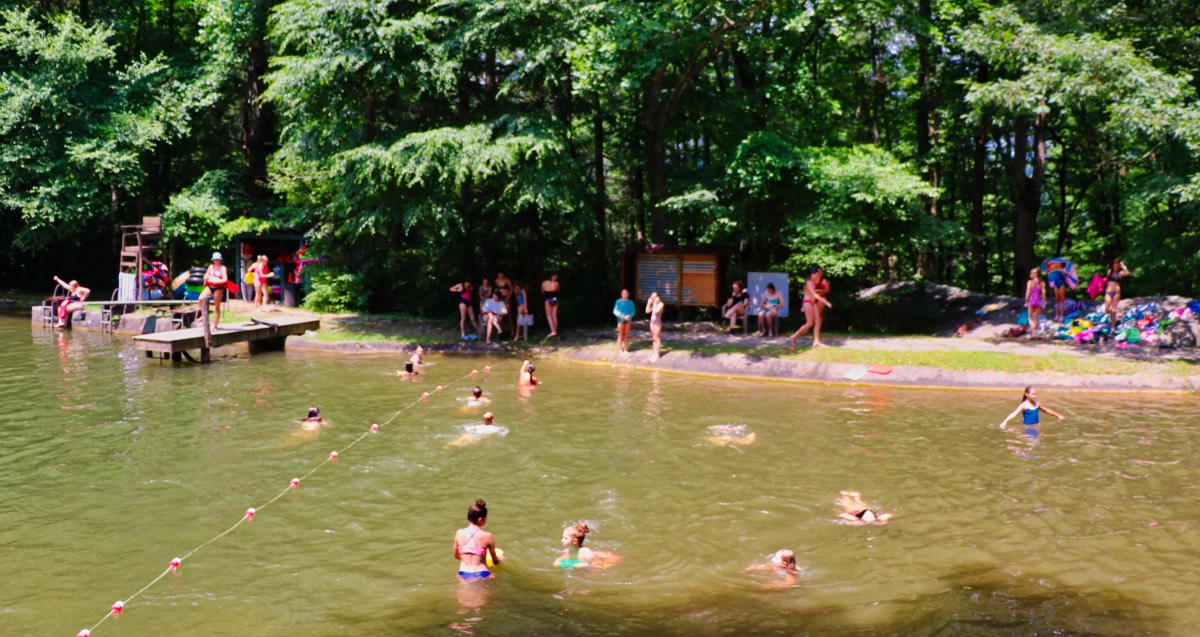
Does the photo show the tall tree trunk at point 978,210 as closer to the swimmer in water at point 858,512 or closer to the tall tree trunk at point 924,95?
the tall tree trunk at point 924,95

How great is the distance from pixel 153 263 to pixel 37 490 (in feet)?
71.9

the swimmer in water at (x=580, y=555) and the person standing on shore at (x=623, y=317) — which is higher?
the person standing on shore at (x=623, y=317)

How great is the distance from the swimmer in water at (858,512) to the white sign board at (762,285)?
1219 cm

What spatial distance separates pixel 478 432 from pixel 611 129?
15480 millimetres

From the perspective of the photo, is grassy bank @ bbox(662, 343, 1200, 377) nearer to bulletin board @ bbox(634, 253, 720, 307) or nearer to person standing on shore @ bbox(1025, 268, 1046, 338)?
person standing on shore @ bbox(1025, 268, 1046, 338)

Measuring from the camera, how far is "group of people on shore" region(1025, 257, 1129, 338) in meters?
21.4

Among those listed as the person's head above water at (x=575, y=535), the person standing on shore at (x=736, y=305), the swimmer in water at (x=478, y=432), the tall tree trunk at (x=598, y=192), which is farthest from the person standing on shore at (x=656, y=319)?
the person's head above water at (x=575, y=535)

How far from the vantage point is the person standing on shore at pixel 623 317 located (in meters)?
22.2

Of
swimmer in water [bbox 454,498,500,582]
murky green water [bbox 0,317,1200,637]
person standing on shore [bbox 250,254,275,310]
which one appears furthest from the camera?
person standing on shore [bbox 250,254,275,310]

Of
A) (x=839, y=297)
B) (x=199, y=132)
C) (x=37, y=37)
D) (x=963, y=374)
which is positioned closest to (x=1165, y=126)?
(x=963, y=374)

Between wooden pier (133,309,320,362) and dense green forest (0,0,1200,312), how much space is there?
313cm

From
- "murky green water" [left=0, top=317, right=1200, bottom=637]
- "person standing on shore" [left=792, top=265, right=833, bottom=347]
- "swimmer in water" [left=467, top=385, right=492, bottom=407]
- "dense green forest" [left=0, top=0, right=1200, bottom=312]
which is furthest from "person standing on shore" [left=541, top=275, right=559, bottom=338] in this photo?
"swimmer in water" [left=467, top=385, right=492, bottom=407]

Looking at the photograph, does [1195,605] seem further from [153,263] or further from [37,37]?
[37,37]

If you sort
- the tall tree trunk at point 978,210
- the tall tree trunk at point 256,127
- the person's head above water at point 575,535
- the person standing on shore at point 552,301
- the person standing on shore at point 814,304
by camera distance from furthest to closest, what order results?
the tall tree trunk at point 256,127 → the tall tree trunk at point 978,210 → the person standing on shore at point 552,301 → the person standing on shore at point 814,304 → the person's head above water at point 575,535
